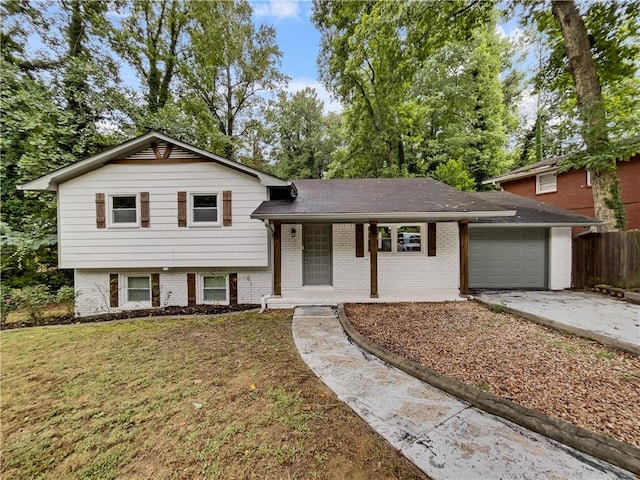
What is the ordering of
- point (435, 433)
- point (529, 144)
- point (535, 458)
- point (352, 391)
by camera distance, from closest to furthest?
point (535, 458) → point (435, 433) → point (352, 391) → point (529, 144)

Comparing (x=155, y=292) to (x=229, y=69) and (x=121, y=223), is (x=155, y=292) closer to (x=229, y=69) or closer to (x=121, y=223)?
(x=121, y=223)

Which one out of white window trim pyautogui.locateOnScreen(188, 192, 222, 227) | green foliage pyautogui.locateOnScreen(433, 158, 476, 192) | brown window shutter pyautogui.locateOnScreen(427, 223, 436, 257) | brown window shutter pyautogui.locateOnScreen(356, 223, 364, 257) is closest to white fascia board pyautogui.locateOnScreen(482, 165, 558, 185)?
green foliage pyautogui.locateOnScreen(433, 158, 476, 192)

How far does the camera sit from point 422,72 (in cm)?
1717

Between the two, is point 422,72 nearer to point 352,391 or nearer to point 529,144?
point 529,144

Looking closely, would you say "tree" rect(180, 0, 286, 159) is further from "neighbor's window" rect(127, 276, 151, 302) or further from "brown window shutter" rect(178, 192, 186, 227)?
"neighbor's window" rect(127, 276, 151, 302)

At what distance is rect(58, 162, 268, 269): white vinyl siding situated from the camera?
23.3 feet

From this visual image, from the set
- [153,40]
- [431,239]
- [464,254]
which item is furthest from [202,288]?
[153,40]

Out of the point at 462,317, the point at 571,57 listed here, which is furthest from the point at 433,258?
the point at 571,57

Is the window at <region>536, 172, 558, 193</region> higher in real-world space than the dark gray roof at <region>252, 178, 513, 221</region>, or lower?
higher

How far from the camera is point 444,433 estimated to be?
2359mm

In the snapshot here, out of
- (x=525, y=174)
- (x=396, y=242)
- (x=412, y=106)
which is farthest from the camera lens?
(x=412, y=106)

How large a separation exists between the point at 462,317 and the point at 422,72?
58.1ft

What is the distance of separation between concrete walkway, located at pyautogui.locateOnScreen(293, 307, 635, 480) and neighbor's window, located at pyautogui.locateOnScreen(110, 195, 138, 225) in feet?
22.3

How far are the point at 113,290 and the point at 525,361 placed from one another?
9.67 m
